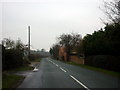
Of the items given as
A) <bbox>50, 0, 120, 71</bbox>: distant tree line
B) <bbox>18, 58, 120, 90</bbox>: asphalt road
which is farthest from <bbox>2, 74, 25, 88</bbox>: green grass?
<bbox>50, 0, 120, 71</bbox>: distant tree line

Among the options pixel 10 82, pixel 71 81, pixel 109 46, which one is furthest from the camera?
pixel 109 46

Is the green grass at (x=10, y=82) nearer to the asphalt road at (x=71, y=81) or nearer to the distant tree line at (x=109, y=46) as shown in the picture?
the asphalt road at (x=71, y=81)

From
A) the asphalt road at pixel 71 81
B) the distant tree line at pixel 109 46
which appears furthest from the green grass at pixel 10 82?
the distant tree line at pixel 109 46

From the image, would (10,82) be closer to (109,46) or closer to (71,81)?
(71,81)

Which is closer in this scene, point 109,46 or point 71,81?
point 71,81

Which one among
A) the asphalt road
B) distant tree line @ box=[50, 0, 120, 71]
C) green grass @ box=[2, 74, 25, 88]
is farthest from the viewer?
distant tree line @ box=[50, 0, 120, 71]

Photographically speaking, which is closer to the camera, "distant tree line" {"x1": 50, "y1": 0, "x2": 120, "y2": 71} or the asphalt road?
the asphalt road

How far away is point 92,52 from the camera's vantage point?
4572cm

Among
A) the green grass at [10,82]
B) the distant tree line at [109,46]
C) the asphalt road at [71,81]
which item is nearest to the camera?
the green grass at [10,82]

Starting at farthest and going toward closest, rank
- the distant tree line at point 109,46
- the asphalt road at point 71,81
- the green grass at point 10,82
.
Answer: the distant tree line at point 109,46 < the asphalt road at point 71,81 < the green grass at point 10,82

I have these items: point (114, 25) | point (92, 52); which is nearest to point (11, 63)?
point (114, 25)

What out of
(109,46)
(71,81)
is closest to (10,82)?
(71,81)

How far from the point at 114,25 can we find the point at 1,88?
643 inches

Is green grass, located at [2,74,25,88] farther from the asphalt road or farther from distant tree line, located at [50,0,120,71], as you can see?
distant tree line, located at [50,0,120,71]
